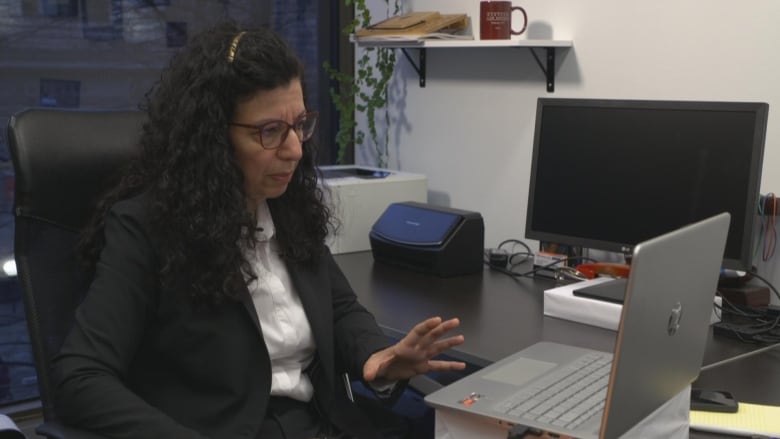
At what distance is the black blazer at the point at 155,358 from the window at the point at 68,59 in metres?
1.28

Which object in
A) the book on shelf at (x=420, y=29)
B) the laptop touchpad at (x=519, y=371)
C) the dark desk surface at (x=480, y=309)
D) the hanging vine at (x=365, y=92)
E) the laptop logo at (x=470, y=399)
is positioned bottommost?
the dark desk surface at (x=480, y=309)

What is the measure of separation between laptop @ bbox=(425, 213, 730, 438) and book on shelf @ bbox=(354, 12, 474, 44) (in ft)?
4.31

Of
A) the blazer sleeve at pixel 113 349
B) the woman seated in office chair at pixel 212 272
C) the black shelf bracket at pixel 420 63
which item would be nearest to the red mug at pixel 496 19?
the black shelf bracket at pixel 420 63

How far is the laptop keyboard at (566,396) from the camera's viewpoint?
128 cm

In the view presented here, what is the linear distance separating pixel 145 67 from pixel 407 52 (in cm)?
84

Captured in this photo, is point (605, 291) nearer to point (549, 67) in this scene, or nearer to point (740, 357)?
point (740, 357)

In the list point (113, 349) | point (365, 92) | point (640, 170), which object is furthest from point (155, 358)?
point (365, 92)

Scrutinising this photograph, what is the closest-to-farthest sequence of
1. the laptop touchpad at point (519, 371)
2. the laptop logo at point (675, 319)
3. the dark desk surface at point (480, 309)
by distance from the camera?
the laptop logo at point (675, 319) → the laptop touchpad at point (519, 371) → the dark desk surface at point (480, 309)

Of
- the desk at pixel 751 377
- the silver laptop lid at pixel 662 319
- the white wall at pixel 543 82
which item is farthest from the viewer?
the white wall at pixel 543 82

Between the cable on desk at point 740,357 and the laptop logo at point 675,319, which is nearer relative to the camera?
the laptop logo at point 675,319

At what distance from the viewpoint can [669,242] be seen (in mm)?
1042

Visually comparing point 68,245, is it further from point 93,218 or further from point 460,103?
point 460,103

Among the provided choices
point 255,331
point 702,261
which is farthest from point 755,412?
point 255,331

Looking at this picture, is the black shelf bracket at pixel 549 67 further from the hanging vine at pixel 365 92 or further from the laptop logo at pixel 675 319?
the laptop logo at pixel 675 319
